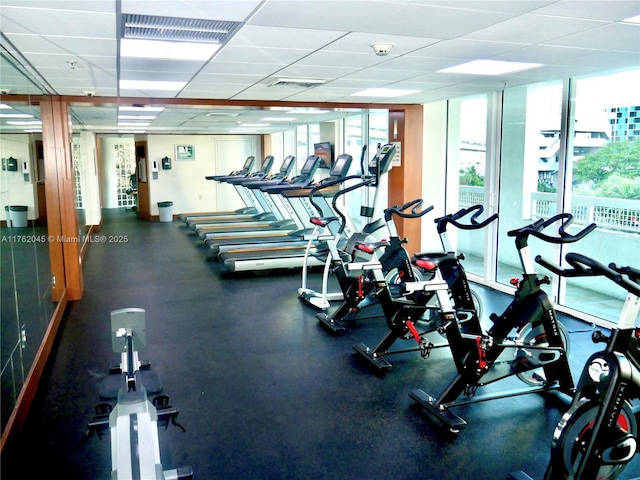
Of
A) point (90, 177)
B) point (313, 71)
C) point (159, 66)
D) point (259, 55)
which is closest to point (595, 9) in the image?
point (259, 55)

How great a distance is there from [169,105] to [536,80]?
Result: 4.09 m

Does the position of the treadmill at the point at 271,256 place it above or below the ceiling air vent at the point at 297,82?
below

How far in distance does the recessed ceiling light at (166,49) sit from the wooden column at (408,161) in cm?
398

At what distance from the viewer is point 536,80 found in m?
5.37

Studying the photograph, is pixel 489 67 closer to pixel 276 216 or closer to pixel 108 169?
pixel 276 216

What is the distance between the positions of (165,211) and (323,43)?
35.1 ft

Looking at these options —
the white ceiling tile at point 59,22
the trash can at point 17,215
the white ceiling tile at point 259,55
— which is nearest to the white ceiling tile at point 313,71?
the white ceiling tile at point 259,55

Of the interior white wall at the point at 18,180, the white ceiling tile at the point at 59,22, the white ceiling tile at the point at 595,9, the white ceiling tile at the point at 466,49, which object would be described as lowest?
the interior white wall at the point at 18,180

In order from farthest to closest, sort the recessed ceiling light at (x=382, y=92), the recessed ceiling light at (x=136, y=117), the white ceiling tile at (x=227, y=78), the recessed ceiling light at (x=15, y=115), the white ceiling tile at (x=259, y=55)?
the recessed ceiling light at (x=136, y=117), the recessed ceiling light at (x=382, y=92), the white ceiling tile at (x=227, y=78), the white ceiling tile at (x=259, y=55), the recessed ceiling light at (x=15, y=115)

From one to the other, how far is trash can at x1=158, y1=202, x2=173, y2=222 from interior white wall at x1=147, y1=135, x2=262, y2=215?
432mm

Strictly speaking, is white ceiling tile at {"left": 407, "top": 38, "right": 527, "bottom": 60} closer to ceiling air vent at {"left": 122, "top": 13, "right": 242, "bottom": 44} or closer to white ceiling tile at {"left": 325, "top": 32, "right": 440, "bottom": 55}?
white ceiling tile at {"left": 325, "top": 32, "right": 440, "bottom": 55}

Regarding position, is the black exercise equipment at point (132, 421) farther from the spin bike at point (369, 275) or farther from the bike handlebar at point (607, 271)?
the spin bike at point (369, 275)

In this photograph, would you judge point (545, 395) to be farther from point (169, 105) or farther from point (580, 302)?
point (169, 105)

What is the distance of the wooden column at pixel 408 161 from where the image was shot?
7398mm
